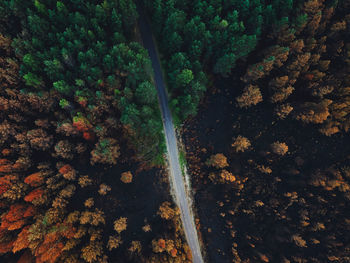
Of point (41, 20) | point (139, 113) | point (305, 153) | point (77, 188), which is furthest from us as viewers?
point (305, 153)

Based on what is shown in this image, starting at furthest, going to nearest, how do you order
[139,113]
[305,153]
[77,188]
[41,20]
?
1. [305,153]
2. [77,188]
3. [139,113]
4. [41,20]

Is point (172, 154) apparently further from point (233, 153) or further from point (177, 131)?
point (233, 153)

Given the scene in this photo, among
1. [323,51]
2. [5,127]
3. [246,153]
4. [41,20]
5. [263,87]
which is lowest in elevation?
[246,153]

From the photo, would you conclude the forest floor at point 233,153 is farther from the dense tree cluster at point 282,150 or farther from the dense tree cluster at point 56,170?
the dense tree cluster at point 56,170

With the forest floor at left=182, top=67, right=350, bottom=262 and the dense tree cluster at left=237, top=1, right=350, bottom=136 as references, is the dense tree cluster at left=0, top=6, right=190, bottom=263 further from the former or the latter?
the dense tree cluster at left=237, top=1, right=350, bottom=136

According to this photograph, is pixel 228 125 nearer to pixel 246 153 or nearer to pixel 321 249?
pixel 246 153

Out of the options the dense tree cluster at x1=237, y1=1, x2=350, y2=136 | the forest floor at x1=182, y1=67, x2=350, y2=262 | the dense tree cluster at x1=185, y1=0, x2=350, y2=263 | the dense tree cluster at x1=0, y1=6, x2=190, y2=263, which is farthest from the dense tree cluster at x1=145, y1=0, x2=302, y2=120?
the dense tree cluster at x1=0, y1=6, x2=190, y2=263

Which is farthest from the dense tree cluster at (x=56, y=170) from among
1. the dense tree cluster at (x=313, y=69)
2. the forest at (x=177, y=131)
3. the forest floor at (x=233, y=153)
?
the dense tree cluster at (x=313, y=69)

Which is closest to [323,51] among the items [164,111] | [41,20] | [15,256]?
[164,111]
